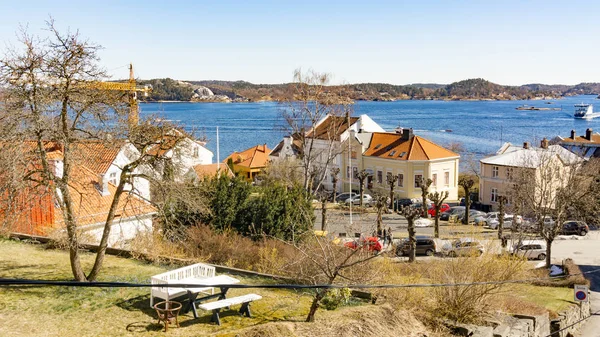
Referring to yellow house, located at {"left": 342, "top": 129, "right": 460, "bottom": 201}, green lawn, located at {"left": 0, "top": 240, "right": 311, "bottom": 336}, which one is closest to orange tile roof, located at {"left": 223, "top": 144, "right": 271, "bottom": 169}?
yellow house, located at {"left": 342, "top": 129, "right": 460, "bottom": 201}

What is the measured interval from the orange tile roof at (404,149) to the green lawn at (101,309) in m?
33.4

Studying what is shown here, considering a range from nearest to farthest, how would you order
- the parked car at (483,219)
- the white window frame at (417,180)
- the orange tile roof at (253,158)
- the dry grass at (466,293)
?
the dry grass at (466,293)
the parked car at (483,219)
the white window frame at (417,180)
the orange tile roof at (253,158)

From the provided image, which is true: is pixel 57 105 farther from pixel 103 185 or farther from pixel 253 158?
pixel 253 158

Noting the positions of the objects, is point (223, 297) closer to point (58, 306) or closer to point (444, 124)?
point (58, 306)

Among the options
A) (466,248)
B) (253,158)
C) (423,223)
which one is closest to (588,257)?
(423,223)

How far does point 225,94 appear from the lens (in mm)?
192875

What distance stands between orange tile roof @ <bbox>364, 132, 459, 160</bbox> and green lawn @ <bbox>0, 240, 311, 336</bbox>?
3337 centimetres

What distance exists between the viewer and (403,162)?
152ft

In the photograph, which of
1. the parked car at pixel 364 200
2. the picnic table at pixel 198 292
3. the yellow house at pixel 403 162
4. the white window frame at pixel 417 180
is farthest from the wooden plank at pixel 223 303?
the white window frame at pixel 417 180

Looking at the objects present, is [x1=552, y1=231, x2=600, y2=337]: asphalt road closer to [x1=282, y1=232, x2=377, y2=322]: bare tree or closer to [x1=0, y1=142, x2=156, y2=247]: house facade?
[x1=282, y1=232, x2=377, y2=322]: bare tree

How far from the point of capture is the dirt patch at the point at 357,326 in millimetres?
9791

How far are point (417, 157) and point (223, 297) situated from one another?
36.4 m

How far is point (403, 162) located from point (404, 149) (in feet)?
4.93

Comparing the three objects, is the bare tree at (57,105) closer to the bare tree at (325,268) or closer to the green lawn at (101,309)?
the green lawn at (101,309)
